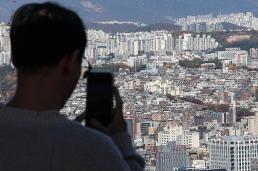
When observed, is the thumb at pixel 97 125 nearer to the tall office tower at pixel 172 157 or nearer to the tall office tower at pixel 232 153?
the tall office tower at pixel 232 153

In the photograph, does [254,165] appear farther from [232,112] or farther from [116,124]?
[116,124]

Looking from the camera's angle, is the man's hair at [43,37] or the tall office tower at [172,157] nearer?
the man's hair at [43,37]

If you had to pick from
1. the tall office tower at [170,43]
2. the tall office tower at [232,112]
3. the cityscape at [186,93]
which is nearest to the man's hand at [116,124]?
the cityscape at [186,93]

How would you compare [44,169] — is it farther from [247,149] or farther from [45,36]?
[247,149]

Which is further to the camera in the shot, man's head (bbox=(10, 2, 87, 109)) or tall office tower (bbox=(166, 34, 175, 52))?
tall office tower (bbox=(166, 34, 175, 52))

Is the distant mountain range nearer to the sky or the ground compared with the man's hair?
nearer to the sky

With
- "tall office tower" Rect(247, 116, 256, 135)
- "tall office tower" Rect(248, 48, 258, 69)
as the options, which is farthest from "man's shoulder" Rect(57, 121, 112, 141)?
"tall office tower" Rect(248, 48, 258, 69)

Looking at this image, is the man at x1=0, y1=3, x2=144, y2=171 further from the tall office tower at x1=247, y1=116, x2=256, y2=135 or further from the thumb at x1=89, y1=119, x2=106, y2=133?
the tall office tower at x1=247, y1=116, x2=256, y2=135
